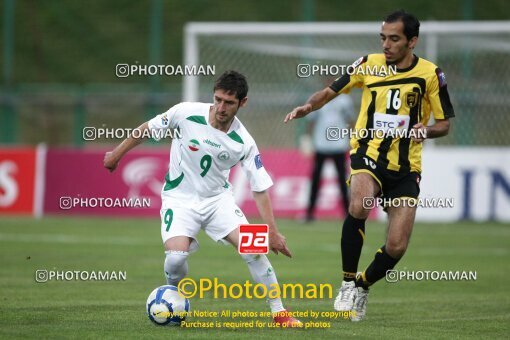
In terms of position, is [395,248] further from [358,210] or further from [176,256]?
[176,256]

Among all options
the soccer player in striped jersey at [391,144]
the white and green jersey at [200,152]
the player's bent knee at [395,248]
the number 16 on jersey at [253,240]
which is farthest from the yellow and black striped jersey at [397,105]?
the number 16 on jersey at [253,240]

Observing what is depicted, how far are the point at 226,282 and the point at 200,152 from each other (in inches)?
121

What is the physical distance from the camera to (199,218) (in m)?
8.04

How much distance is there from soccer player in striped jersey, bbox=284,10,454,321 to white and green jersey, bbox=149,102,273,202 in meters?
0.50

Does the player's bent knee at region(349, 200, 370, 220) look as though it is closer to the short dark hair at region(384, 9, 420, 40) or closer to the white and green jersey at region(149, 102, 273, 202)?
the white and green jersey at region(149, 102, 273, 202)

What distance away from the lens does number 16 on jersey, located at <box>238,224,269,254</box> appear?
7.67 m

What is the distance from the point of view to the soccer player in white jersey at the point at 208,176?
7.82 metres

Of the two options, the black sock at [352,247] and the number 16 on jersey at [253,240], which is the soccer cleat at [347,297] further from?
the number 16 on jersey at [253,240]

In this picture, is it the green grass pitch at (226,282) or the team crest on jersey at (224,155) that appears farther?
the team crest on jersey at (224,155)

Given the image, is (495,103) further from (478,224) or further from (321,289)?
(321,289)

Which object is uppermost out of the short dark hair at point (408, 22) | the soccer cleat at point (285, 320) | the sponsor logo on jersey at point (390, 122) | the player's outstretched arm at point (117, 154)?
the short dark hair at point (408, 22)

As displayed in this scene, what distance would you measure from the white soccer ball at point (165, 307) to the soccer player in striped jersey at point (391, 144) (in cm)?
141

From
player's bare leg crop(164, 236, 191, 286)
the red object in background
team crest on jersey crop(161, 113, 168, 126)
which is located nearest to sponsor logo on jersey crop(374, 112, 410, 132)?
team crest on jersey crop(161, 113, 168, 126)

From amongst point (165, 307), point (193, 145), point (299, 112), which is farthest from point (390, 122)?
point (165, 307)
